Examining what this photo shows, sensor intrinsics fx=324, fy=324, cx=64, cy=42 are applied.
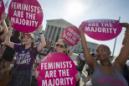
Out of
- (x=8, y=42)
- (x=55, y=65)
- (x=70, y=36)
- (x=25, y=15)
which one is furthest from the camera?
(x=70, y=36)

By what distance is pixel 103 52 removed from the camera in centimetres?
442

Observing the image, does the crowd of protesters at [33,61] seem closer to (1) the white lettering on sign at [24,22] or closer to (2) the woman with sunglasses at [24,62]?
(2) the woman with sunglasses at [24,62]

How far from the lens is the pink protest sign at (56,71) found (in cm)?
485

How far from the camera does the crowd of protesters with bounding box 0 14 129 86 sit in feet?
14.0

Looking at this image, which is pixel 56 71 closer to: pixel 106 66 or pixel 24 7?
pixel 106 66

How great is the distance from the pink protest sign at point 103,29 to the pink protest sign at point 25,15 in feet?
3.24

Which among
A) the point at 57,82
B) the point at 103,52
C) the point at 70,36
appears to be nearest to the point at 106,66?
the point at 103,52

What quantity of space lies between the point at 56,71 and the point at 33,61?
2.93 ft

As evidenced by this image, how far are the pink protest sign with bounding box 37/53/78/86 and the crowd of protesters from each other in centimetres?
20

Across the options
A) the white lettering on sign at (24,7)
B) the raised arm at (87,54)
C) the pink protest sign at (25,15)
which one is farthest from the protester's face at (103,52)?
the white lettering on sign at (24,7)

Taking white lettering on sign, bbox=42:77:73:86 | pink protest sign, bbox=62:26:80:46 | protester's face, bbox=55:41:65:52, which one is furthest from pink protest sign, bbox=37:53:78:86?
pink protest sign, bbox=62:26:80:46

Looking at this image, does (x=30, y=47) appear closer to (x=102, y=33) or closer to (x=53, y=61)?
(x=53, y=61)

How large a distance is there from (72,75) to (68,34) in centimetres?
181

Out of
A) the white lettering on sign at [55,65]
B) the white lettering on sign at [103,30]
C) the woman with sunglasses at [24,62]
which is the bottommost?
the woman with sunglasses at [24,62]
